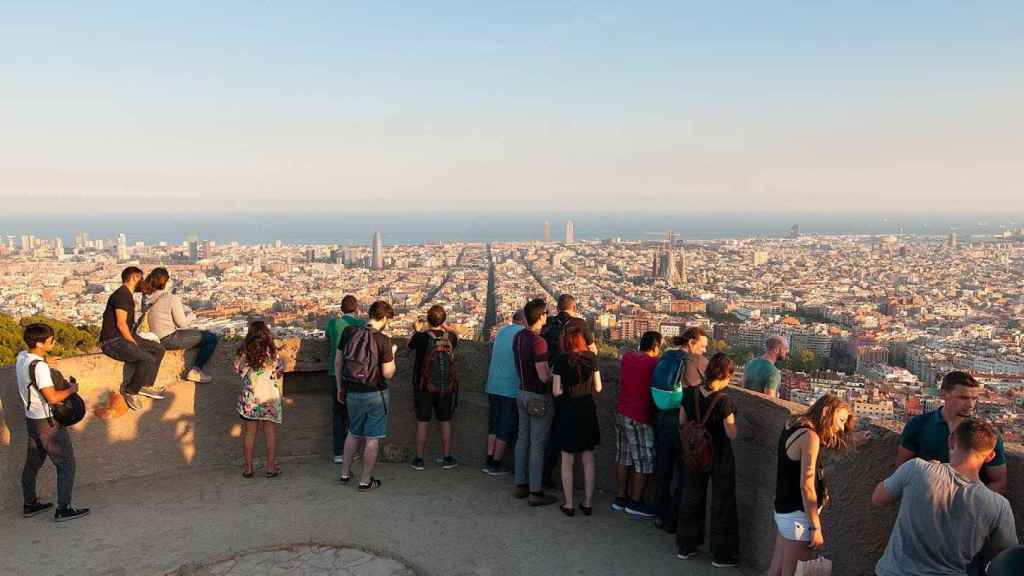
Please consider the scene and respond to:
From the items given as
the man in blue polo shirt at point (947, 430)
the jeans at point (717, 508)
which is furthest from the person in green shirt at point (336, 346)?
the man in blue polo shirt at point (947, 430)

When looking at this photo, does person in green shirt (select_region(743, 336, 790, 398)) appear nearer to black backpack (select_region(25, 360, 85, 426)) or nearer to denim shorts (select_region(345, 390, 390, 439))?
→ denim shorts (select_region(345, 390, 390, 439))

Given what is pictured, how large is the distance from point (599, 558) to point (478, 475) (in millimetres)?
1765

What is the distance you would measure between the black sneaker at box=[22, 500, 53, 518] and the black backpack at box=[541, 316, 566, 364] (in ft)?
12.7

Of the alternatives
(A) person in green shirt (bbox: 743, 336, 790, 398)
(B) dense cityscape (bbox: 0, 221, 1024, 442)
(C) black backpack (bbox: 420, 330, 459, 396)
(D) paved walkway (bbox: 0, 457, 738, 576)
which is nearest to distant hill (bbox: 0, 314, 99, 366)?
(B) dense cityscape (bbox: 0, 221, 1024, 442)

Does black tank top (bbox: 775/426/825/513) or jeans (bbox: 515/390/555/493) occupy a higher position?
black tank top (bbox: 775/426/825/513)

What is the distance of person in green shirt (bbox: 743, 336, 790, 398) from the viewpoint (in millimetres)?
4758

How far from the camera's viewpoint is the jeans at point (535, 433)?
5.31 metres

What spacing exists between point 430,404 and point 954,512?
13.5 feet

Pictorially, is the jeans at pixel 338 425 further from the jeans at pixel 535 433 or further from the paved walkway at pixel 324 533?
the jeans at pixel 535 433

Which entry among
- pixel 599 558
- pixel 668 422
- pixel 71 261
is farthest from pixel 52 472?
pixel 71 261

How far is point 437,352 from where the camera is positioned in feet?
19.4

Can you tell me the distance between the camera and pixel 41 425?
4824 mm

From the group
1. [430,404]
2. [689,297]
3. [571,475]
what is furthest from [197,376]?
[689,297]

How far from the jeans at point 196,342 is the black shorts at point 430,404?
183 cm
